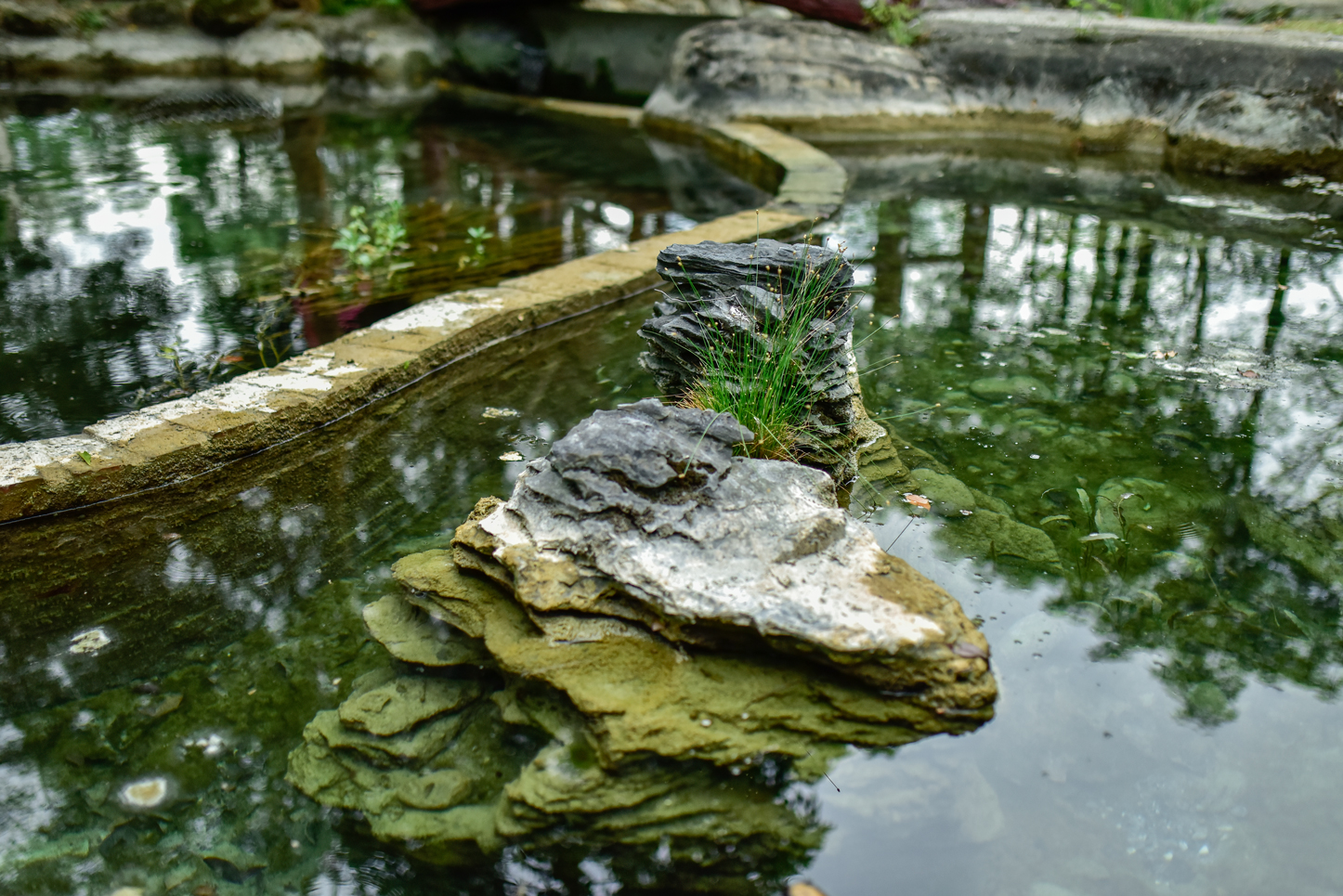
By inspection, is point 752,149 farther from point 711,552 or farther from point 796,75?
point 711,552

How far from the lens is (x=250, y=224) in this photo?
587 centimetres

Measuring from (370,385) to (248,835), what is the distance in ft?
6.50

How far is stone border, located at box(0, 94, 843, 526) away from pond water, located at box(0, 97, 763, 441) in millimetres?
422

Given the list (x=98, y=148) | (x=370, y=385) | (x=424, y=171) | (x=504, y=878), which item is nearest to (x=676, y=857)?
(x=504, y=878)

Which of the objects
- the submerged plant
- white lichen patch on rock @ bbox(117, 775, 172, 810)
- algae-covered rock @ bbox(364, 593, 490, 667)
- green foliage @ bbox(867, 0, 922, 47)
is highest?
green foliage @ bbox(867, 0, 922, 47)

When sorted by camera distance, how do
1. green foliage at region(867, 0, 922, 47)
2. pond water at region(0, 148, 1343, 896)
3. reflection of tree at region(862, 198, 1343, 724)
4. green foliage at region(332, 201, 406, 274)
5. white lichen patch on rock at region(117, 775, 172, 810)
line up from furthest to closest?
green foliage at region(867, 0, 922, 47) → green foliage at region(332, 201, 406, 274) → reflection of tree at region(862, 198, 1343, 724) → white lichen patch on rock at region(117, 775, 172, 810) → pond water at region(0, 148, 1343, 896)

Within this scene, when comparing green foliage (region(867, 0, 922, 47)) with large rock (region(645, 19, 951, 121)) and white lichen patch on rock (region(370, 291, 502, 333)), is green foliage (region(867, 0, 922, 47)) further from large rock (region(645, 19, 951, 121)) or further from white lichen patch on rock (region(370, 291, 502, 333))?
white lichen patch on rock (region(370, 291, 502, 333))

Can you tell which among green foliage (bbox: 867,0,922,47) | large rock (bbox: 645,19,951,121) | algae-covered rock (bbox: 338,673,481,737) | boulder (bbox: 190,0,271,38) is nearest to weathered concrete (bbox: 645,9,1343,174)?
large rock (bbox: 645,19,951,121)

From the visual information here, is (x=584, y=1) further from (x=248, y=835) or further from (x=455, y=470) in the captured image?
(x=248, y=835)

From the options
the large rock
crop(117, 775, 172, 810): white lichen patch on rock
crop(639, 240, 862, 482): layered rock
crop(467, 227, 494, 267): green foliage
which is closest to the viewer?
crop(117, 775, 172, 810): white lichen patch on rock

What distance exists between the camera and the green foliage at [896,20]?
9.11 meters

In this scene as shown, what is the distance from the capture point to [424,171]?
748 centimetres

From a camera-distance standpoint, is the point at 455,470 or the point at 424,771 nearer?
the point at 424,771

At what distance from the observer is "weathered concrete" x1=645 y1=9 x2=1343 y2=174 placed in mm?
7586
